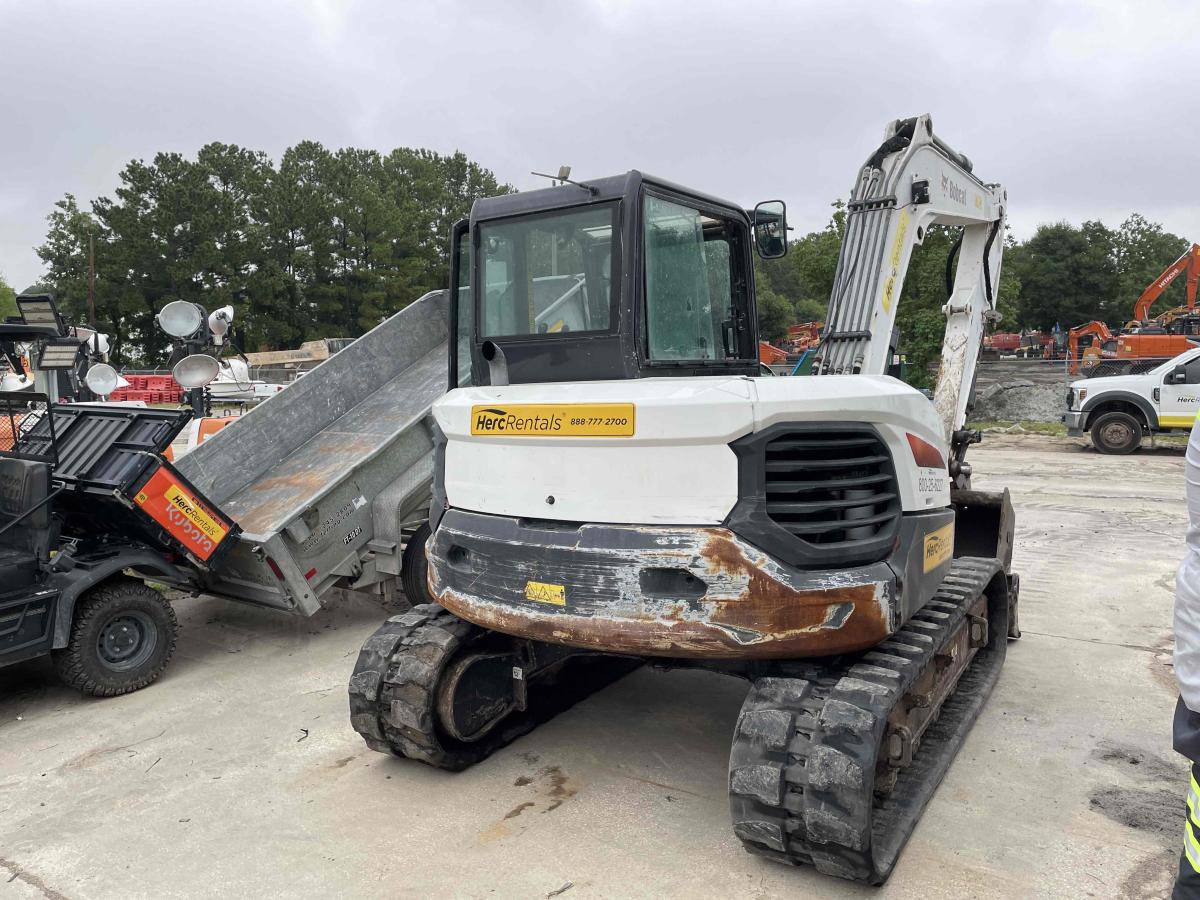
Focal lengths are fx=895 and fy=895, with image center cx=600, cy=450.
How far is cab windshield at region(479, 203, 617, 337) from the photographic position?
3771 millimetres

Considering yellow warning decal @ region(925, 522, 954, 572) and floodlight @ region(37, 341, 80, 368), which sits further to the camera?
floodlight @ region(37, 341, 80, 368)

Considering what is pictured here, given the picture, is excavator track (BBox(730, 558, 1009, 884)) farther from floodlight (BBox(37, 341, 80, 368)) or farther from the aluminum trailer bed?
floodlight (BBox(37, 341, 80, 368))

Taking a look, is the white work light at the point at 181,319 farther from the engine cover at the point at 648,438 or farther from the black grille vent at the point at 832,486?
the black grille vent at the point at 832,486

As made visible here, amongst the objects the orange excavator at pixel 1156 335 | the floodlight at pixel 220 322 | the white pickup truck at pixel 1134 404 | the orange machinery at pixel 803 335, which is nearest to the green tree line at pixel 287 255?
the orange machinery at pixel 803 335

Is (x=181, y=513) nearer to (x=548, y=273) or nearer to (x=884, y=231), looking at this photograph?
(x=548, y=273)

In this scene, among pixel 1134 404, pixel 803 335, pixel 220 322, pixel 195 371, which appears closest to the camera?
pixel 195 371

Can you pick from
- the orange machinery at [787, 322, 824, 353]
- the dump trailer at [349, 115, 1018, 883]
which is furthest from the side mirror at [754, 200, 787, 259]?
the orange machinery at [787, 322, 824, 353]

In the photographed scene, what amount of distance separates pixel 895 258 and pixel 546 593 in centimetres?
310

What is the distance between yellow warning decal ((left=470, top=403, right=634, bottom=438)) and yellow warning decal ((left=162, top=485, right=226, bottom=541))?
2.51 metres

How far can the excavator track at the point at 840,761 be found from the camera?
9.96 feet

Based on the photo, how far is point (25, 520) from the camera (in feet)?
16.5

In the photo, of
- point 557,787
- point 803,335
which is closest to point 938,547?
point 557,787

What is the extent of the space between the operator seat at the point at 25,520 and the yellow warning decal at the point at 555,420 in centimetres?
288

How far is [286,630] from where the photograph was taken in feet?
21.4
